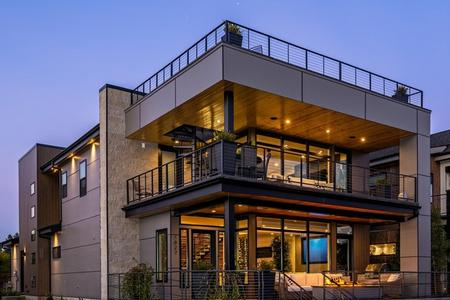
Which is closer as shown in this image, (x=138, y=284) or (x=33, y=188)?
(x=138, y=284)

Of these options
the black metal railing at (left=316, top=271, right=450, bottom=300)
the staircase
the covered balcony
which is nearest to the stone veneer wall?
the covered balcony

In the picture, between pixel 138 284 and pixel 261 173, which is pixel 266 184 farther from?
pixel 138 284

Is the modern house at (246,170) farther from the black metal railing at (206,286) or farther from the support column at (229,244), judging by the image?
the black metal railing at (206,286)

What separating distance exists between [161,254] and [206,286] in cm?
405

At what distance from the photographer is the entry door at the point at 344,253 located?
69.1 feet

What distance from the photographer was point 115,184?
762 inches

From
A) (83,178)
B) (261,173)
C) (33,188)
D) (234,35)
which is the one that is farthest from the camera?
(33,188)

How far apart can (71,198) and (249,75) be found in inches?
481

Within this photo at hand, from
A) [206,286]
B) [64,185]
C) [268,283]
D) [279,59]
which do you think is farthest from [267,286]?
[64,185]

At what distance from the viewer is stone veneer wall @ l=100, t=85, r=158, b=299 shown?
18969 millimetres

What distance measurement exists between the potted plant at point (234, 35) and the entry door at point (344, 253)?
31.4 ft

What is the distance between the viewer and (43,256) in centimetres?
2673

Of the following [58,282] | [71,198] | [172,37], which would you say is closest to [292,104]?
[71,198]

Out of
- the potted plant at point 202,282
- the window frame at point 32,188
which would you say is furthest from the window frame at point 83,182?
the potted plant at point 202,282
